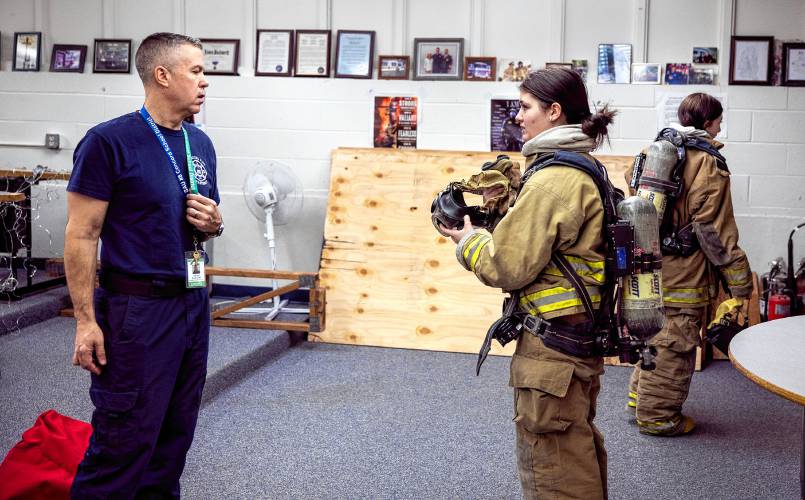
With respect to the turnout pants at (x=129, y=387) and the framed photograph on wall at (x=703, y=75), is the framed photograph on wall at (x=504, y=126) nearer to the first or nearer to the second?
the framed photograph on wall at (x=703, y=75)

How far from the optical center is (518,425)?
2238 millimetres

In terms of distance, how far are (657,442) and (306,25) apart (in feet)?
13.1

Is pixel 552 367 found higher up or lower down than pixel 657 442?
higher up

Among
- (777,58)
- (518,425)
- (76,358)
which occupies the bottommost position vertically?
(518,425)

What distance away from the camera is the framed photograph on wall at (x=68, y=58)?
6.30m

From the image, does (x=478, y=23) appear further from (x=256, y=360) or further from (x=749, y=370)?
(x=749, y=370)

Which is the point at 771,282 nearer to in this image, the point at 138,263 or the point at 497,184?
the point at 497,184

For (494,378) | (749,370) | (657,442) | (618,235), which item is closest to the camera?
(749,370)

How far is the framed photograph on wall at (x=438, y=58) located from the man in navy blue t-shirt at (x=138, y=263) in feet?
11.9

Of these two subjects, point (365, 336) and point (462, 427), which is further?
point (365, 336)

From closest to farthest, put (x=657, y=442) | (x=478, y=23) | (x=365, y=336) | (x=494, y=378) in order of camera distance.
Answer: (x=657, y=442), (x=494, y=378), (x=365, y=336), (x=478, y=23)

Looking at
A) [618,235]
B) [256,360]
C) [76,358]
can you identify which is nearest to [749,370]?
[618,235]

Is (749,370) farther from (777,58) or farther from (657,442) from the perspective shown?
(777,58)

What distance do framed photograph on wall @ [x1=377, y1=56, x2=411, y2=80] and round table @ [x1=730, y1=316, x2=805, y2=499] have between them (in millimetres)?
3934
